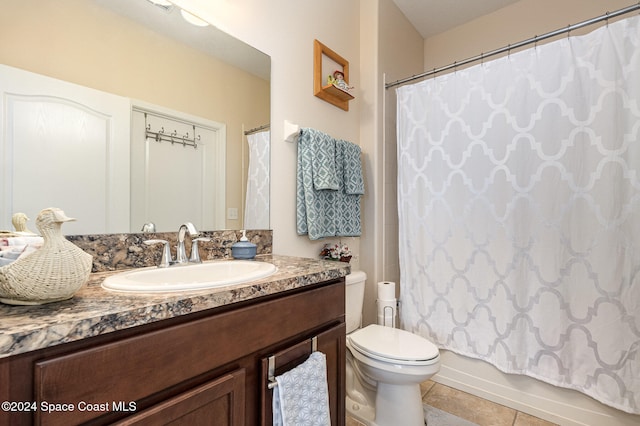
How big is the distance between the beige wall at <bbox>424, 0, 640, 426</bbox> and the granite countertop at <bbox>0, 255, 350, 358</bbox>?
1.62m

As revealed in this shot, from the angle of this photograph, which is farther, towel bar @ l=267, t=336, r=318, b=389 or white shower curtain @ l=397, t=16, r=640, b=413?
white shower curtain @ l=397, t=16, r=640, b=413

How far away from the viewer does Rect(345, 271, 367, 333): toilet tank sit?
1.72 meters

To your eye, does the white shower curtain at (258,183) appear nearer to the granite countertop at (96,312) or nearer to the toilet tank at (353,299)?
the toilet tank at (353,299)

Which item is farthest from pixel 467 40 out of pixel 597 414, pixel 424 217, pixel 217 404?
pixel 217 404

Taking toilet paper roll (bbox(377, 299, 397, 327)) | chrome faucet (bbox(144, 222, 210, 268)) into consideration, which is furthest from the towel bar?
toilet paper roll (bbox(377, 299, 397, 327))

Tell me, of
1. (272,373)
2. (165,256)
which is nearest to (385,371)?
(272,373)

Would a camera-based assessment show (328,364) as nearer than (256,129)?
Yes

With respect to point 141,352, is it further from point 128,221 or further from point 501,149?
point 501,149

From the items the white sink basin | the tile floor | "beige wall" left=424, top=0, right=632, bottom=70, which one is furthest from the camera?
"beige wall" left=424, top=0, right=632, bottom=70

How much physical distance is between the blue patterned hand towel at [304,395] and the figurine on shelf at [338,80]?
1520 mm

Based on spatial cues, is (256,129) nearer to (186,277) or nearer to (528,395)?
(186,277)

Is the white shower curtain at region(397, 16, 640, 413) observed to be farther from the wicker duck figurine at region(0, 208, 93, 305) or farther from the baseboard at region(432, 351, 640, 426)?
the wicker duck figurine at region(0, 208, 93, 305)

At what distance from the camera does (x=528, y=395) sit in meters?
1.71

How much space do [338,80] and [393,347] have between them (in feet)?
5.04
